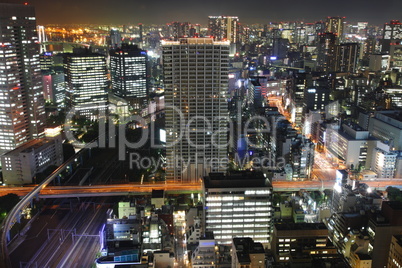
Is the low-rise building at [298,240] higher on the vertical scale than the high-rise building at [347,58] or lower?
lower

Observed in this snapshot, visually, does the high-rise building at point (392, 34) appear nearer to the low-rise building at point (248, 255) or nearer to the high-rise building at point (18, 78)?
the high-rise building at point (18, 78)

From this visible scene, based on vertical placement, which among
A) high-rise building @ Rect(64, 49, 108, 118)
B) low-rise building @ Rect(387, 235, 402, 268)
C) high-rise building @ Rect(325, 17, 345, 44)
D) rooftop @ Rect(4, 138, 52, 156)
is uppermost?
high-rise building @ Rect(325, 17, 345, 44)

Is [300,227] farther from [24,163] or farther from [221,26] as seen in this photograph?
[221,26]

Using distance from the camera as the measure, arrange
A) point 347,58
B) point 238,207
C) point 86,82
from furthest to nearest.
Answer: point 347,58 < point 86,82 < point 238,207

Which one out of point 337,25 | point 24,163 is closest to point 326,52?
point 337,25

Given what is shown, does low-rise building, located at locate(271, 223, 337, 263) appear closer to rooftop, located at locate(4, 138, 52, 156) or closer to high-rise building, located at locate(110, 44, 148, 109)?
rooftop, located at locate(4, 138, 52, 156)

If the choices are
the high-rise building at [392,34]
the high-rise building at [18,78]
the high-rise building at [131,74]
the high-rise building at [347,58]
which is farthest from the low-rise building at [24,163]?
the high-rise building at [392,34]

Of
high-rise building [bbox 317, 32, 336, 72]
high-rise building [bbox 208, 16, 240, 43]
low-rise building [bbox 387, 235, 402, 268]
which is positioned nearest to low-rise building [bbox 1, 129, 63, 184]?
low-rise building [bbox 387, 235, 402, 268]
